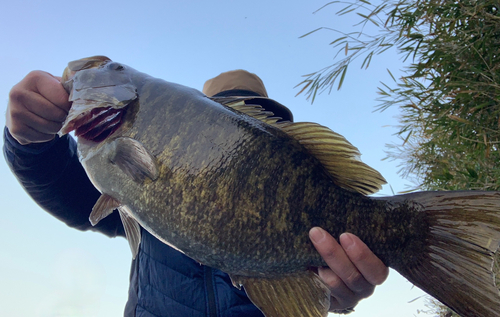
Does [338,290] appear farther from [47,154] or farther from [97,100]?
[47,154]

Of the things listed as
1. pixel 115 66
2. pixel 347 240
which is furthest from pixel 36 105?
pixel 347 240

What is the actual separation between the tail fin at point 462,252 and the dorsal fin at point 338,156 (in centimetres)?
23

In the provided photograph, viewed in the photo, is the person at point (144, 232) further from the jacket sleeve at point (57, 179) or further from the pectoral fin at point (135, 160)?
the pectoral fin at point (135, 160)

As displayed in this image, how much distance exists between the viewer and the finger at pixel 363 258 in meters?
1.36

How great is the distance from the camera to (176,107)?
1.54 meters

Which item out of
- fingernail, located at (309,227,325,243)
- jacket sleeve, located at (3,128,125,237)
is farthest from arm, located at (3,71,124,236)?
fingernail, located at (309,227,325,243)

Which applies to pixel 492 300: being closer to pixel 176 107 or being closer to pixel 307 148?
pixel 307 148

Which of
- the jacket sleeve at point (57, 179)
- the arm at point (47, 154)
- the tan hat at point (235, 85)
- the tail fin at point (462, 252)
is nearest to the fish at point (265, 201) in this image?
the tail fin at point (462, 252)

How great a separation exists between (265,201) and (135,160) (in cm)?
63

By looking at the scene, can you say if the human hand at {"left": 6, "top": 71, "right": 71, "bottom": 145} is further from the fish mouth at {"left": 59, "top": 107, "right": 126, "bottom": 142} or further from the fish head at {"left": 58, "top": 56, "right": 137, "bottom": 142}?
the fish mouth at {"left": 59, "top": 107, "right": 126, "bottom": 142}

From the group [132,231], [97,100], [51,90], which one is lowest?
[132,231]

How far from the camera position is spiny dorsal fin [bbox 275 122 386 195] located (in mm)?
1465

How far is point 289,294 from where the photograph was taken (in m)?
1.43

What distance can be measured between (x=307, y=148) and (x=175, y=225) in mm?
700
